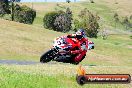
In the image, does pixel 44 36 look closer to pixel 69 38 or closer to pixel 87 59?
pixel 87 59

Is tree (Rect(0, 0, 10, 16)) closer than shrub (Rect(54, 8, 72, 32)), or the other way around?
tree (Rect(0, 0, 10, 16))

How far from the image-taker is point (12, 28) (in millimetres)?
88062

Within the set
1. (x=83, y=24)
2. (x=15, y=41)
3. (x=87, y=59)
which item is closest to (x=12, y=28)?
(x=15, y=41)

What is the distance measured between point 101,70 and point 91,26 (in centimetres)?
13683

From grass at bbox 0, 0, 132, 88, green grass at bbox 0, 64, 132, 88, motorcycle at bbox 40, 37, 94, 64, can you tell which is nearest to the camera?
green grass at bbox 0, 64, 132, 88

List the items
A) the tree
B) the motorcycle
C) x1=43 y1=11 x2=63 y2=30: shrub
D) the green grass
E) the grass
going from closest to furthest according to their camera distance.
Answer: the green grass < the grass < the motorcycle < the tree < x1=43 y1=11 x2=63 y2=30: shrub

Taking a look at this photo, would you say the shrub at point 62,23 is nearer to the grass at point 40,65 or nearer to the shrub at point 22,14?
the shrub at point 22,14

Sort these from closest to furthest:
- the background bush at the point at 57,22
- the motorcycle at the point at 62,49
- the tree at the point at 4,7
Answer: the motorcycle at the point at 62,49
the tree at the point at 4,7
the background bush at the point at 57,22

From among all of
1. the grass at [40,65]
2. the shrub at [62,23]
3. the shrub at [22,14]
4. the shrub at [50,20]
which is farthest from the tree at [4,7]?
the grass at [40,65]

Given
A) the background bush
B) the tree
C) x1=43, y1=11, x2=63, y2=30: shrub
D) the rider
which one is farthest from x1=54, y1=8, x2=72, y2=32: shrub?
the rider

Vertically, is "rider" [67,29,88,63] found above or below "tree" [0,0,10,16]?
above

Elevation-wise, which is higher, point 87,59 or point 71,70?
point 71,70

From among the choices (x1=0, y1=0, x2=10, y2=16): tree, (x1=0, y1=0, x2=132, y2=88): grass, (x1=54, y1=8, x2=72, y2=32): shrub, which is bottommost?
(x1=54, y1=8, x2=72, y2=32): shrub

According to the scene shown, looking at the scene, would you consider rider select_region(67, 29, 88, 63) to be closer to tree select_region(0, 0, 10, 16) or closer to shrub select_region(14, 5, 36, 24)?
tree select_region(0, 0, 10, 16)
